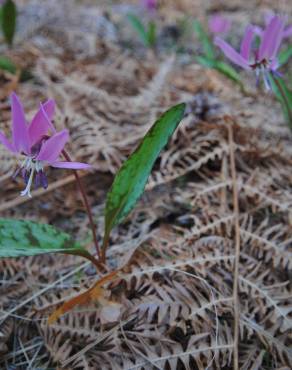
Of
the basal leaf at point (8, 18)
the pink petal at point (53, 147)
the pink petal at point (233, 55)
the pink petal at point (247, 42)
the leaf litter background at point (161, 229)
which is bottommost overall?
the leaf litter background at point (161, 229)

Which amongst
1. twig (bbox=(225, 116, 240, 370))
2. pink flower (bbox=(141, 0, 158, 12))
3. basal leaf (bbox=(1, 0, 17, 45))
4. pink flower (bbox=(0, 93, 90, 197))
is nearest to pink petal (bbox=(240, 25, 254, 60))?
twig (bbox=(225, 116, 240, 370))

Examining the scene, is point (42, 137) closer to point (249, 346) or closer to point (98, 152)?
point (98, 152)

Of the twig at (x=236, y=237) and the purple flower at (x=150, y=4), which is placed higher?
the purple flower at (x=150, y=4)

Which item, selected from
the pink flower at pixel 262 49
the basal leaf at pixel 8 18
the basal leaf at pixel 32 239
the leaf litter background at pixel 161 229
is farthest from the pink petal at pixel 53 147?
the basal leaf at pixel 8 18

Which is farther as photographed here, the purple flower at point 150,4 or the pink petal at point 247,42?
the purple flower at point 150,4

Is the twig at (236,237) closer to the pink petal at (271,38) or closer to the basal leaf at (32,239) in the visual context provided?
the pink petal at (271,38)

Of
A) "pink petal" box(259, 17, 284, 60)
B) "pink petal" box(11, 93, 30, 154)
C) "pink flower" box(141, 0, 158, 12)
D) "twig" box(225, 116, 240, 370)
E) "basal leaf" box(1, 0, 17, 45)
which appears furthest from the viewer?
"pink flower" box(141, 0, 158, 12)

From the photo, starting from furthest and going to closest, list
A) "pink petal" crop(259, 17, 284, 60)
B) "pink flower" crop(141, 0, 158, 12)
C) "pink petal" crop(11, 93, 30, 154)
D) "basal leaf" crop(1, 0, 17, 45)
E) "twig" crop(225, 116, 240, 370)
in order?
"pink flower" crop(141, 0, 158, 12), "basal leaf" crop(1, 0, 17, 45), "pink petal" crop(259, 17, 284, 60), "twig" crop(225, 116, 240, 370), "pink petal" crop(11, 93, 30, 154)

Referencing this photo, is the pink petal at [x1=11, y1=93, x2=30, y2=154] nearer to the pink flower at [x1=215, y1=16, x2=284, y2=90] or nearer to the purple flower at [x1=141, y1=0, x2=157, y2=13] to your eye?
the pink flower at [x1=215, y1=16, x2=284, y2=90]
